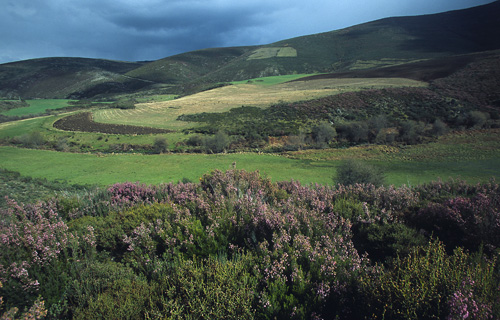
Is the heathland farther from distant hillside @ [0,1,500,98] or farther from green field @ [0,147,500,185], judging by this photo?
distant hillside @ [0,1,500,98]

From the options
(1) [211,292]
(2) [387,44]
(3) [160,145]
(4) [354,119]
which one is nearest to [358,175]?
(1) [211,292]

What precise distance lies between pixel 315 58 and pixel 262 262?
171073 mm

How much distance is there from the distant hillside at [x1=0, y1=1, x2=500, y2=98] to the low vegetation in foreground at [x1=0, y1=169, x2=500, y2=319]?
125717 millimetres

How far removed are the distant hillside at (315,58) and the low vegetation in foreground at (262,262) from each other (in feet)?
412

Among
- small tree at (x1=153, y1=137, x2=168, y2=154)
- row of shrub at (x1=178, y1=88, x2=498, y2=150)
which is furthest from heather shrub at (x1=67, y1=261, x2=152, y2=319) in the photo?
small tree at (x1=153, y1=137, x2=168, y2=154)

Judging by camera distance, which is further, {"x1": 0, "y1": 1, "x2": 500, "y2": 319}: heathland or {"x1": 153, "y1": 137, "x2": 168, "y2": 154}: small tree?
{"x1": 153, "y1": 137, "x2": 168, "y2": 154}: small tree

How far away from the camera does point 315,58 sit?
15612cm

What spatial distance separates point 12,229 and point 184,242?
3351mm

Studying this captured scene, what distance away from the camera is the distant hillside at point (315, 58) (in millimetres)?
130875

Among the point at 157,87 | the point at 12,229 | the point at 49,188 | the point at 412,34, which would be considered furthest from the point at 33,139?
the point at 412,34

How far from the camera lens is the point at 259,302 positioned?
295 cm

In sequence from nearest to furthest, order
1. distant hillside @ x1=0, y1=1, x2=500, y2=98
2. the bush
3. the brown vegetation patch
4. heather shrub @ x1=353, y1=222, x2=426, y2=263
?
heather shrub @ x1=353, y1=222, x2=426, y2=263
the bush
the brown vegetation patch
distant hillside @ x1=0, y1=1, x2=500, y2=98

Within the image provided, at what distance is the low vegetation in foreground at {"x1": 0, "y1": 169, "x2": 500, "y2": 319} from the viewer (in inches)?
109

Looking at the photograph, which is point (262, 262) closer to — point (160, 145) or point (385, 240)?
point (385, 240)
